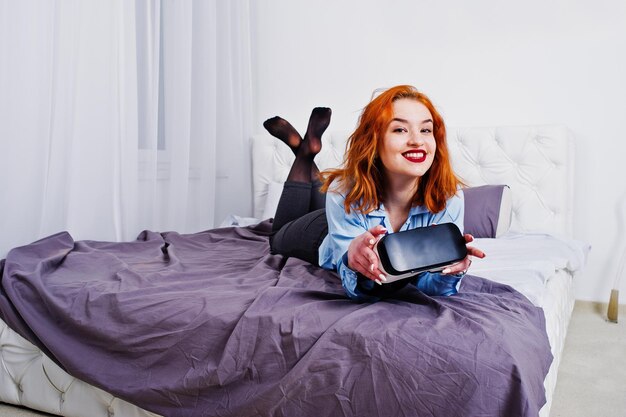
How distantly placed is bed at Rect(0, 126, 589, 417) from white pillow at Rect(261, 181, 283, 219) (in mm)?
926

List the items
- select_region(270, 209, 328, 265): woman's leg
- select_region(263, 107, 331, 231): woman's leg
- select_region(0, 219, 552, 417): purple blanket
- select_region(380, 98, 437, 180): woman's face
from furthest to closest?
1. select_region(263, 107, 331, 231): woman's leg
2. select_region(270, 209, 328, 265): woman's leg
3. select_region(380, 98, 437, 180): woman's face
4. select_region(0, 219, 552, 417): purple blanket

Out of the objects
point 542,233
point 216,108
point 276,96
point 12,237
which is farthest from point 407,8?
point 12,237

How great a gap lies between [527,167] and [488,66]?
0.59 meters

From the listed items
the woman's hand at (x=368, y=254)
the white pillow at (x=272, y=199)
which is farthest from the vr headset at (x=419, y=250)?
the white pillow at (x=272, y=199)

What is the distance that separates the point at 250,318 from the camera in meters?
1.09

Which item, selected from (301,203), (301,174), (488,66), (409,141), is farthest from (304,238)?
(488,66)

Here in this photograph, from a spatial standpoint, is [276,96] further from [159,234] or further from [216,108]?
[159,234]

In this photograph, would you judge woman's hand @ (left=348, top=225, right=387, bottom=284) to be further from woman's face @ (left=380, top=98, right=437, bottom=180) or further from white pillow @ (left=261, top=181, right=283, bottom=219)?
white pillow @ (left=261, top=181, right=283, bottom=219)

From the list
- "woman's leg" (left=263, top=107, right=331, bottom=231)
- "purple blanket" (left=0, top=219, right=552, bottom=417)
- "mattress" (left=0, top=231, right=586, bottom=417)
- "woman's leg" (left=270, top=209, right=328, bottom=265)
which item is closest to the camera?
"purple blanket" (left=0, top=219, right=552, bottom=417)

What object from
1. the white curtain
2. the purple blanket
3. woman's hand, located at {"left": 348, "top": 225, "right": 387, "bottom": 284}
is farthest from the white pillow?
woman's hand, located at {"left": 348, "top": 225, "right": 387, "bottom": 284}

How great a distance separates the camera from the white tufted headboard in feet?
8.00

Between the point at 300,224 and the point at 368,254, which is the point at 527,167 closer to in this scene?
the point at 300,224

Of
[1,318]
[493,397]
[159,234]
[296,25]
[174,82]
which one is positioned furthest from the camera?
[296,25]

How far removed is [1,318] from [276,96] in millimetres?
2203
